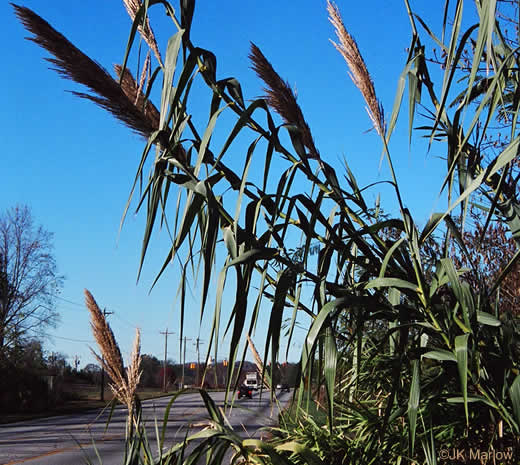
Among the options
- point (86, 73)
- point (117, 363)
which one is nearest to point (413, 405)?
point (117, 363)

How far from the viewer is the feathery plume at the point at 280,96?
265cm

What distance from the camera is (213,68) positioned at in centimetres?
222

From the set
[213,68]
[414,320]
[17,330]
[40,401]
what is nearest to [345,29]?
[213,68]

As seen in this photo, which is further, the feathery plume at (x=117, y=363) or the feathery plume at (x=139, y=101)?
the feathery plume at (x=139, y=101)

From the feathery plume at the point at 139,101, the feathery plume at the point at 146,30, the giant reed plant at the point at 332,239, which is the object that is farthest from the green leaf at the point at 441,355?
the feathery plume at the point at 146,30

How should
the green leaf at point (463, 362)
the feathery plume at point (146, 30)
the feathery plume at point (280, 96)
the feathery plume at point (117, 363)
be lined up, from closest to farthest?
the green leaf at point (463, 362) → the feathery plume at point (117, 363) → the feathery plume at point (146, 30) → the feathery plume at point (280, 96)

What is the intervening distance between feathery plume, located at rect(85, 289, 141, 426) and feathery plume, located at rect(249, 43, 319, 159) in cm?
100

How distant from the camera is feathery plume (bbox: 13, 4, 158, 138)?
2.26 meters

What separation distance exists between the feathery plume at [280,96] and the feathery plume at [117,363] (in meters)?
1.00

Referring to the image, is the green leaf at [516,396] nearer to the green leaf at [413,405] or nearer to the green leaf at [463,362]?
the green leaf at [463,362]

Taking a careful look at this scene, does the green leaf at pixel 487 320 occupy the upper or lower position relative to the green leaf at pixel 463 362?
upper

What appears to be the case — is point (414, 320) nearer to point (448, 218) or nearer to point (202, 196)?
point (448, 218)

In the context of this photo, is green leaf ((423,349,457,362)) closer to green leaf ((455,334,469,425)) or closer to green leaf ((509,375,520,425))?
green leaf ((455,334,469,425))

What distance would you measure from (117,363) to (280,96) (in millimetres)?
1180
